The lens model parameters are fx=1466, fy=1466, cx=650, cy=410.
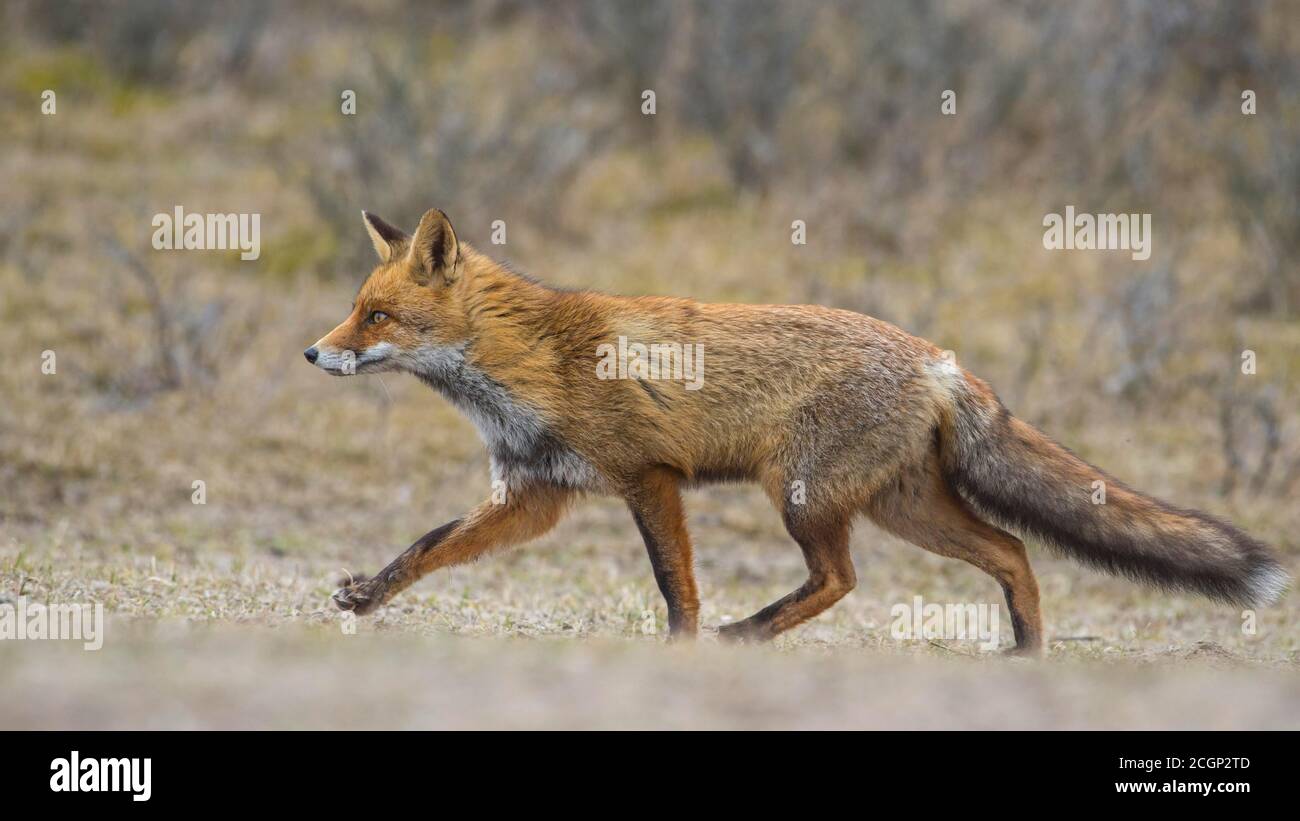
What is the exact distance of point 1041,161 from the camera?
609 inches

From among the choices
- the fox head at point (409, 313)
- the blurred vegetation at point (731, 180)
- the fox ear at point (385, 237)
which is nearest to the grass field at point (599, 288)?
the blurred vegetation at point (731, 180)

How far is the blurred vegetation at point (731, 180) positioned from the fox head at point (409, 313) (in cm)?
449

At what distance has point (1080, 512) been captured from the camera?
21.3 ft

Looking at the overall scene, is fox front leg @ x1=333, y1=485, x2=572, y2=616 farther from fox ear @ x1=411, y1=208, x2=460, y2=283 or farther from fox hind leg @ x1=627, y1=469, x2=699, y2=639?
fox ear @ x1=411, y1=208, x2=460, y2=283

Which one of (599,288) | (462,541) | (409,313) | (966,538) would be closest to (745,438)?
(966,538)

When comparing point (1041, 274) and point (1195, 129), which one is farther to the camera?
point (1195, 129)

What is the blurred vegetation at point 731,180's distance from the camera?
462 inches

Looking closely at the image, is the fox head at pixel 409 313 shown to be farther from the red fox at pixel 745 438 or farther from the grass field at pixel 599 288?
the grass field at pixel 599 288

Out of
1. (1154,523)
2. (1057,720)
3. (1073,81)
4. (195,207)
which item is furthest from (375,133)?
(1057,720)

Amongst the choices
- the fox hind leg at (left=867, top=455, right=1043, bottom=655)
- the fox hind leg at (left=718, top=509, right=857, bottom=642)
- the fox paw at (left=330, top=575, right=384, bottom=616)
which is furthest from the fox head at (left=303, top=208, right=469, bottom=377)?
the fox hind leg at (left=867, top=455, right=1043, bottom=655)

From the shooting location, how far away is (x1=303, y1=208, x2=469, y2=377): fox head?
259 inches

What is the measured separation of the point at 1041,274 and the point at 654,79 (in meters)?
5.24

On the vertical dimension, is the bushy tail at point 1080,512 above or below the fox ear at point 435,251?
below

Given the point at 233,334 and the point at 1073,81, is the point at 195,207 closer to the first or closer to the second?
the point at 233,334
